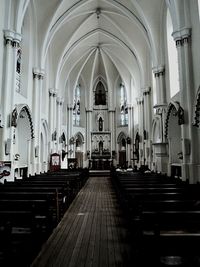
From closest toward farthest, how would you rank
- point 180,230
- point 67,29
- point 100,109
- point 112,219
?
point 180,230, point 112,219, point 67,29, point 100,109

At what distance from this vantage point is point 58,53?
22.4 metres

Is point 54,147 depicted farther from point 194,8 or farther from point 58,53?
point 194,8

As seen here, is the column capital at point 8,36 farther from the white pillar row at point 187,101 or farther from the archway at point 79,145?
the archway at point 79,145

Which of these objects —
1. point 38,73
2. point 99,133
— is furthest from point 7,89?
point 99,133

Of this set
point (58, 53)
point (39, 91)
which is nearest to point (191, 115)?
point (39, 91)

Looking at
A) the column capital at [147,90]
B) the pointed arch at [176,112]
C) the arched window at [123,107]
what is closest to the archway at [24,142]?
the pointed arch at [176,112]

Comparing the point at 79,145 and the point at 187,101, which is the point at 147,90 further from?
the point at 79,145

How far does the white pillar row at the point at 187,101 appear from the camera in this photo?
10.8m

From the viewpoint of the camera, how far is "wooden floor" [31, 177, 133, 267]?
4.12 meters

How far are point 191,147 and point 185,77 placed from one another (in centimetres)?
350

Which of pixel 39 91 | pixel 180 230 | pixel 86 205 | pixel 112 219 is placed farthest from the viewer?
pixel 39 91

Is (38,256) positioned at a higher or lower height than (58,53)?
lower

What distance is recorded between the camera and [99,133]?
3269 cm

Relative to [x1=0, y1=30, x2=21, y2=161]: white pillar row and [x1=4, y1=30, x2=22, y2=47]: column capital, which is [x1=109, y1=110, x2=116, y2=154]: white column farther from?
[x1=4, y1=30, x2=22, y2=47]: column capital
